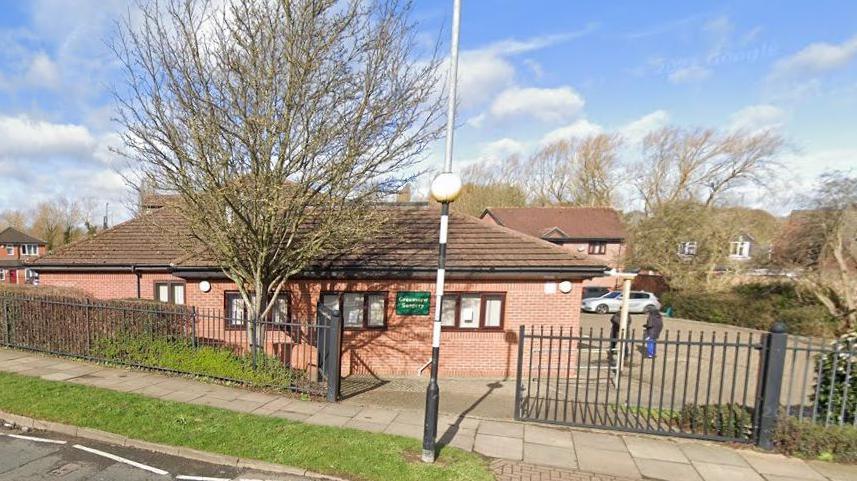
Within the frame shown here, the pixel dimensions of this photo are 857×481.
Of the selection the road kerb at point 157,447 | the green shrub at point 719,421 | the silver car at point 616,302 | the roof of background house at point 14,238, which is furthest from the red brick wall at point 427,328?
the roof of background house at point 14,238

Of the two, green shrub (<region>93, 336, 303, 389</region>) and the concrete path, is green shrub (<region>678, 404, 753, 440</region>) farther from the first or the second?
green shrub (<region>93, 336, 303, 389</region>)

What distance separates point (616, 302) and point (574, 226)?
1386cm

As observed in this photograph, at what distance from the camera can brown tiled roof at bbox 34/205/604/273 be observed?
27.8 feet

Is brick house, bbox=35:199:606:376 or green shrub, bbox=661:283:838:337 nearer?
brick house, bbox=35:199:606:376

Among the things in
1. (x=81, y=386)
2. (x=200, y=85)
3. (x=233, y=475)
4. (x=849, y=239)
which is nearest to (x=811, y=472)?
(x=233, y=475)

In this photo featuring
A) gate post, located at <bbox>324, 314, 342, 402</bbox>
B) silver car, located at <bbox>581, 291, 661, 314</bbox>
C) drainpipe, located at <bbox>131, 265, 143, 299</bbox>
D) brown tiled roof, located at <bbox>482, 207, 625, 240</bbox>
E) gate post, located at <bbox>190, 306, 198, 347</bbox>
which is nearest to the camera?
gate post, located at <bbox>324, 314, 342, 402</bbox>

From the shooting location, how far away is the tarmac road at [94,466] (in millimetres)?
3930

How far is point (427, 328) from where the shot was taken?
8.94 m

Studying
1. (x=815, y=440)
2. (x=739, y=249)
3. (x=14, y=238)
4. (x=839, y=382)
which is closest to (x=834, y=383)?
(x=839, y=382)

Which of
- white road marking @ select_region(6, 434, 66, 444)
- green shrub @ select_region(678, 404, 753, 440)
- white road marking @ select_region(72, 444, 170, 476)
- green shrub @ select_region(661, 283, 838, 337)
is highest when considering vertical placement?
→ green shrub @ select_region(678, 404, 753, 440)

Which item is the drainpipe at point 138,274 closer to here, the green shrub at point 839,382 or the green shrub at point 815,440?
the green shrub at point 815,440

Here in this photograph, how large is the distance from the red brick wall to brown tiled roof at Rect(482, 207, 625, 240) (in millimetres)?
25278

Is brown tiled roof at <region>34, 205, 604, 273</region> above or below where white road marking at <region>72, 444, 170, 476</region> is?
above

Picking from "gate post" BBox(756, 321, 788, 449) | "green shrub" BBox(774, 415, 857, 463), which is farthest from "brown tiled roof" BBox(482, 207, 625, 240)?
"green shrub" BBox(774, 415, 857, 463)
